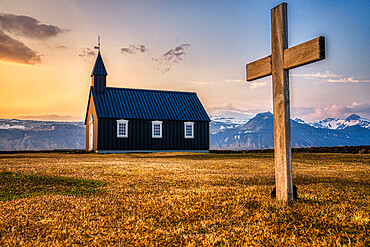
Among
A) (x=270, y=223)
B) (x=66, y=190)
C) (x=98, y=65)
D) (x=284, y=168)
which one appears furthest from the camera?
(x=98, y=65)

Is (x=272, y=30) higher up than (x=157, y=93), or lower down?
lower down

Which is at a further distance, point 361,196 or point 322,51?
point 361,196

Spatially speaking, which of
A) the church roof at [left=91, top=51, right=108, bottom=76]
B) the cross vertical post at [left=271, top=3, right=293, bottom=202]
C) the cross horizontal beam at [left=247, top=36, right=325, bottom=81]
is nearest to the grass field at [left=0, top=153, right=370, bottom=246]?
the cross vertical post at [left=271, top=3, right=293, bottom=202]

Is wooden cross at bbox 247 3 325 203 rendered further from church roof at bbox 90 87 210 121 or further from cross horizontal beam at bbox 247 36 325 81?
church roof at bbox 90 87 210 121

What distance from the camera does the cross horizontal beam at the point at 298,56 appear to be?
18.1ft

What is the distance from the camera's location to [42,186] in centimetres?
930

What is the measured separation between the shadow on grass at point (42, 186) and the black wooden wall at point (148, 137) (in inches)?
994

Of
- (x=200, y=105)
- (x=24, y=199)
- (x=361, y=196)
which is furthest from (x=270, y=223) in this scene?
(x=200, y=105)

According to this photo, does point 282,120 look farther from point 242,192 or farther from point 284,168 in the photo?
point 242,192

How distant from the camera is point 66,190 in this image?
8.69m

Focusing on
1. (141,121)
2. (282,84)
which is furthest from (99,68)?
(282,84)

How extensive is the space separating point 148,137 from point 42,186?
2886cm

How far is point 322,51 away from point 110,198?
17.3ft

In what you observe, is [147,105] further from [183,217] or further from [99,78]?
[183,217]
